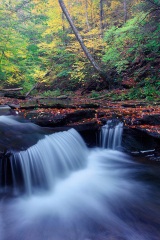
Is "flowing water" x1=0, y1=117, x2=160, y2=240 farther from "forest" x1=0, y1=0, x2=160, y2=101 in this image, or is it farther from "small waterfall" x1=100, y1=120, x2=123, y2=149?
"forest" x1=0, y1=0, x2=160, y2=101

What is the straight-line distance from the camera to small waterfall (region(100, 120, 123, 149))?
7.58 m

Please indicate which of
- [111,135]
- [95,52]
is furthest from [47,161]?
[95,52]

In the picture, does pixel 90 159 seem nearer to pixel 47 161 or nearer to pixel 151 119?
pixel 47 161

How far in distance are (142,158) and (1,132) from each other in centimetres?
427

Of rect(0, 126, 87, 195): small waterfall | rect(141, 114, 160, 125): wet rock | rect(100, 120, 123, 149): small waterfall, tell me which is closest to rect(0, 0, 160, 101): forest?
rect(141, 114, 160, 125): wet rock

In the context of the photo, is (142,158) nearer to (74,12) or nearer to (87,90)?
(87,90)

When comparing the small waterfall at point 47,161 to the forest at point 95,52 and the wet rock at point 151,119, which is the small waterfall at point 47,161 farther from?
the forest at point 95,52

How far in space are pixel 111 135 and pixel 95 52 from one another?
415 inches

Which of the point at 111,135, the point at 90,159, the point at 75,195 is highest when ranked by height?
the point at 111,135

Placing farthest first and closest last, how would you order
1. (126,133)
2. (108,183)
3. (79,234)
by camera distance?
(126,133)
(108,183)
(79,234)

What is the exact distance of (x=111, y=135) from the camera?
7.64 m

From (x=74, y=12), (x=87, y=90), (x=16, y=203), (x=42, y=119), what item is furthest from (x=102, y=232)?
(x=74, y=12)

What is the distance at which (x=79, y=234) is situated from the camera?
12.0 feet

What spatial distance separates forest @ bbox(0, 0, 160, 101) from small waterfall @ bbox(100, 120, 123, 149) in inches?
158
